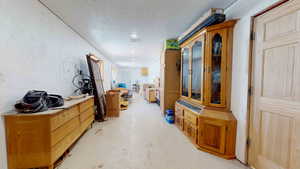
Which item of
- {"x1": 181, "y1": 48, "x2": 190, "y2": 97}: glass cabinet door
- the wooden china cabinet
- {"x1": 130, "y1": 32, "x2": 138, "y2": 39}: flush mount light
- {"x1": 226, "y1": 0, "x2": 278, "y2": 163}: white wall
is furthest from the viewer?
{"x1": 130, "y1": 32, "x2": 138, "y2": 39}: flush mount light

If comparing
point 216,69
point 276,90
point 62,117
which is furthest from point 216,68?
point 62,117

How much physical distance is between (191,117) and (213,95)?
25.1 inches

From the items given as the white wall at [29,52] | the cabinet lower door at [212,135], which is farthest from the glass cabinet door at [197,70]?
Answer: the white wall at [29,52]

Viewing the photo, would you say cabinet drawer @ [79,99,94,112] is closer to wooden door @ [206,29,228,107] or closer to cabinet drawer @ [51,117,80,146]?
cabinet drawer @ [51,117,80,146]

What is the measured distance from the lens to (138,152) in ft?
6.67

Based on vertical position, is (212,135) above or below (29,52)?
below

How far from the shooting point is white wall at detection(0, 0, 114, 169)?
1.42m

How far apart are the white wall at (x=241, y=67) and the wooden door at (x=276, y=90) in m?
0.10

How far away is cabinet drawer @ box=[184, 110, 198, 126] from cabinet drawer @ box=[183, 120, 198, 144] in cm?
9

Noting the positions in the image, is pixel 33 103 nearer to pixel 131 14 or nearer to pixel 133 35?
pixel 131 14

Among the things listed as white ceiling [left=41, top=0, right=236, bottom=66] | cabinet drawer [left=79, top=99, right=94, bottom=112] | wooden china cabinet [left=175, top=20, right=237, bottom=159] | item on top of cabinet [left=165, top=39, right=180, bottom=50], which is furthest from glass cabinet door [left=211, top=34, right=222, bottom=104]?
cabinet drawer [left=79, top=99, right=94, bottom=112]

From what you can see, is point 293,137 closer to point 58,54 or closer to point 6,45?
point 6,45

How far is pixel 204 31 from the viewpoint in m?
2.14

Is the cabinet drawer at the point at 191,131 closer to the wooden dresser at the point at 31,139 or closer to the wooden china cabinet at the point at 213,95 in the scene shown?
the wooden china cabinet at the point at 213,95
